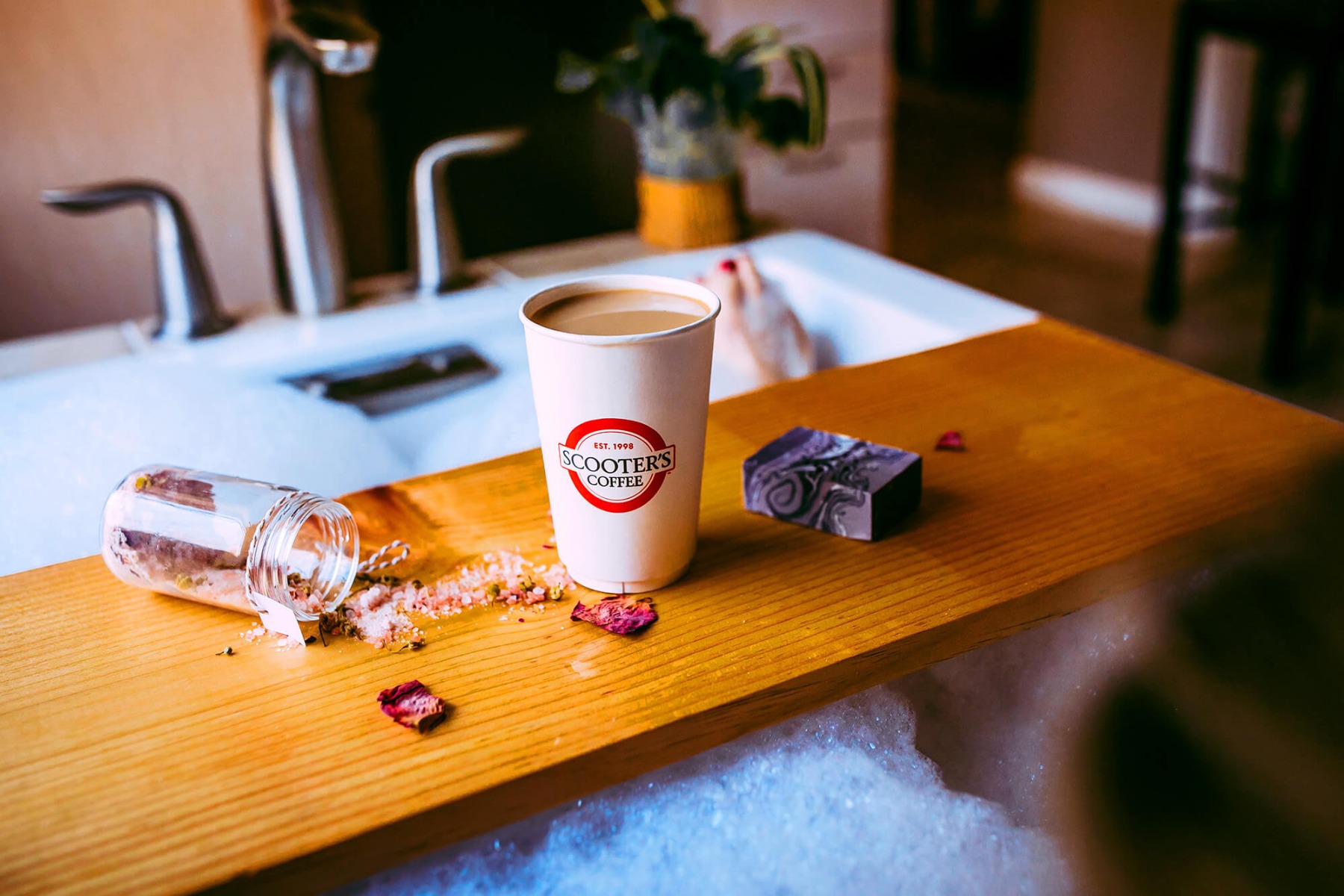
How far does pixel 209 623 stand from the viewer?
0.50 meters

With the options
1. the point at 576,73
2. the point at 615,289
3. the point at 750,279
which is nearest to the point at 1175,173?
the point at 576,73

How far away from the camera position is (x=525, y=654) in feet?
1.54

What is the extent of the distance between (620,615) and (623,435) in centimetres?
9

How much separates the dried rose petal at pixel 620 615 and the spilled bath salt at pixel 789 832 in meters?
0.07

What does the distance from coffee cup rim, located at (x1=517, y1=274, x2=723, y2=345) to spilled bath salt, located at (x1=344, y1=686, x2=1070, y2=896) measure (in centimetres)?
18

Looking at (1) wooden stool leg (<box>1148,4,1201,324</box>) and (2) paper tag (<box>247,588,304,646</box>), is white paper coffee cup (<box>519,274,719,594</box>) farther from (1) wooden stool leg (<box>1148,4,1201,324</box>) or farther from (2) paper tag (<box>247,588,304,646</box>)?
(1) wooden stool leg (<box>1148,4,1201,324</box>)

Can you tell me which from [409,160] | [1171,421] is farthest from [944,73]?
[1171,421]

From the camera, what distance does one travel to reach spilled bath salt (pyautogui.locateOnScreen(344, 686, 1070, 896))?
0.44 meters

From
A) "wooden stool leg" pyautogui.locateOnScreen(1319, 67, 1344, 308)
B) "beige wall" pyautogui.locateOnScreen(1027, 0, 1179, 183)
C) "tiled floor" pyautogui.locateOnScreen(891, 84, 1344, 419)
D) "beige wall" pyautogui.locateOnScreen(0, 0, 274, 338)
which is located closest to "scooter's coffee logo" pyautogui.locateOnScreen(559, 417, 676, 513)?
"beige wall" pyautogui.locateOnScreen(0, 0, 274, 338)

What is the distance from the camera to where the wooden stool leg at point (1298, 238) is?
2.33m

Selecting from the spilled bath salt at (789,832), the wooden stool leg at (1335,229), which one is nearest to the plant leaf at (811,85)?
the spilled bath salt at (789,832)

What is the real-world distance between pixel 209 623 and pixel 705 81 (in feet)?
2.78

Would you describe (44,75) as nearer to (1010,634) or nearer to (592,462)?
(592,462)

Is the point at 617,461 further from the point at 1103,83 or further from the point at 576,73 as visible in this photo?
the point at 1103,83
